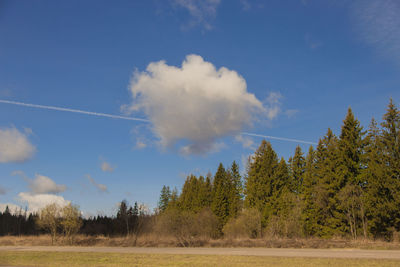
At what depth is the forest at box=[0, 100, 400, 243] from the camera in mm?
34031

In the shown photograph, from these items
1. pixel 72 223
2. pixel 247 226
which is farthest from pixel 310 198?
pixel 72 223

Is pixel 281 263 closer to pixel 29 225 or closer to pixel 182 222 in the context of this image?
pixel 182 222

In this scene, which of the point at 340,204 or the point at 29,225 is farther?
the point at 29,225

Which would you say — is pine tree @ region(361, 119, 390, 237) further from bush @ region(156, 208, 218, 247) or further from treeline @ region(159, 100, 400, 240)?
bush @ region(156, 208, 218, 247)

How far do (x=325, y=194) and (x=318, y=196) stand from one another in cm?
95

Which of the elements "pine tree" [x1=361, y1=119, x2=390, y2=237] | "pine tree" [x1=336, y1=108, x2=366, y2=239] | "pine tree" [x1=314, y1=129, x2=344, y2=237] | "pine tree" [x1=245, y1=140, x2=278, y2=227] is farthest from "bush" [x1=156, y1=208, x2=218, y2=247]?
"pine tree" [x1=361, y1=119, x2=390, y2=237]

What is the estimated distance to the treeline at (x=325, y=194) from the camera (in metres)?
33.9

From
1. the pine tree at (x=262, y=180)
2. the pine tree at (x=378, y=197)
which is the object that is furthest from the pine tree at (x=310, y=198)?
the pine tree at (x=378, y=197)

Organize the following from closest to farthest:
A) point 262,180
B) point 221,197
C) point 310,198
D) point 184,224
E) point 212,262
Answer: point 212,262 < point 184,224 < point 310,198 < point 262,180 < point 221,197

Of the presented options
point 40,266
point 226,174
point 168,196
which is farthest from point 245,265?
point 168,196

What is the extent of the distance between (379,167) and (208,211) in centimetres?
2795

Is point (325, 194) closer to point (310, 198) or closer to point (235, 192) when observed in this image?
point (310, 198)

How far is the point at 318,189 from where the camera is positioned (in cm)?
4191

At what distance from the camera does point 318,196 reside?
1641 inches
